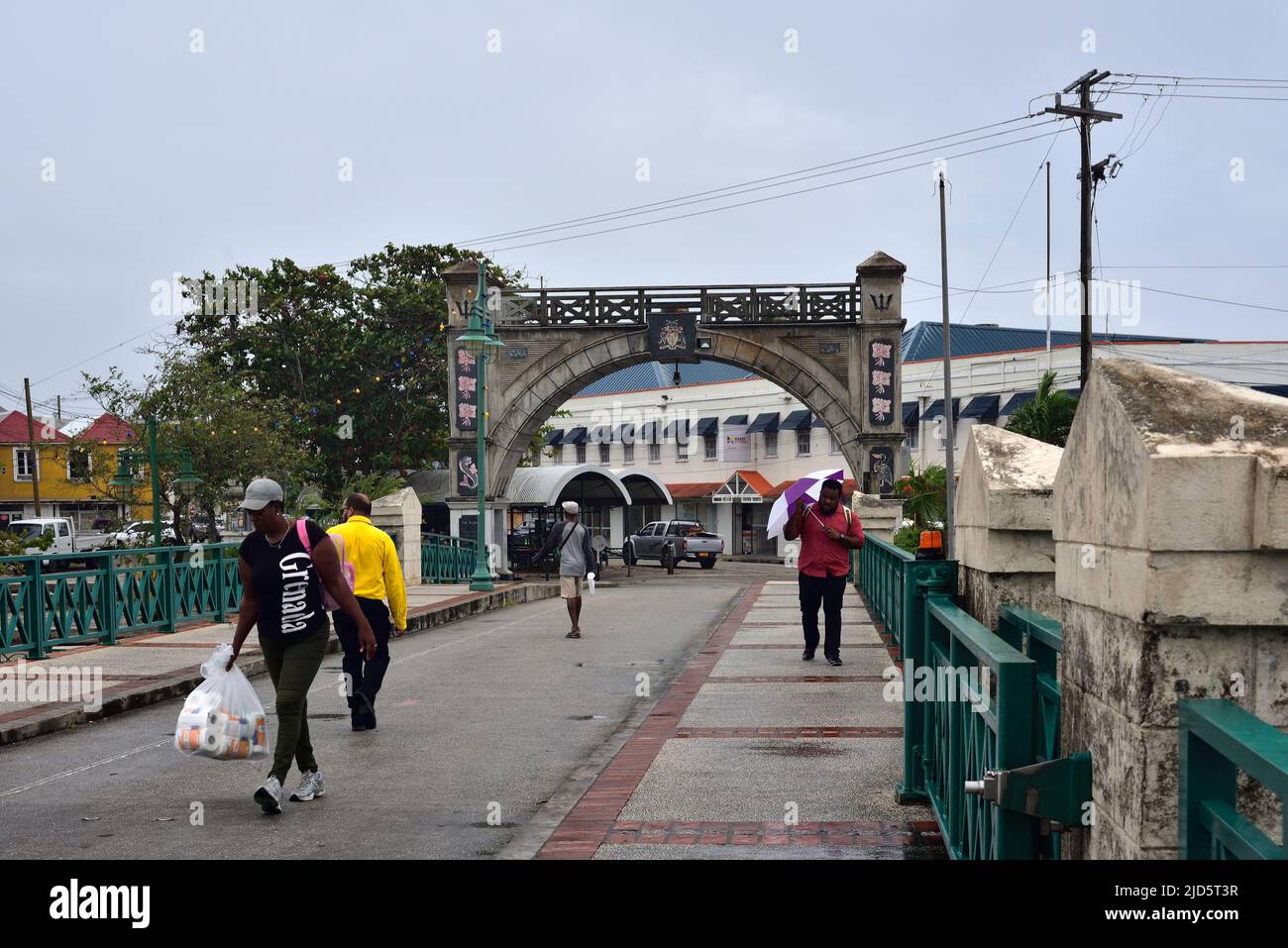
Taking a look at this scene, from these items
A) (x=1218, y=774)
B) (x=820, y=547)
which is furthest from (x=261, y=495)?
(x=820, y=547)

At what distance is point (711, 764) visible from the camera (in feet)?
26.7

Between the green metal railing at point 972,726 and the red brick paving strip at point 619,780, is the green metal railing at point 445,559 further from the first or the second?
the green metal railing at point 972,726

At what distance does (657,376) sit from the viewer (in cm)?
6406

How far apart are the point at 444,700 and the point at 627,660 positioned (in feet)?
10.4

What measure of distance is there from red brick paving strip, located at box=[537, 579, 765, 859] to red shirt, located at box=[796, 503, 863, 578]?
142cm

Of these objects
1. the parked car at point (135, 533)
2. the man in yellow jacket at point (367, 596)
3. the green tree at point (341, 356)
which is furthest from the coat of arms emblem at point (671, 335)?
the man in yellow jacket at point (367, 596)

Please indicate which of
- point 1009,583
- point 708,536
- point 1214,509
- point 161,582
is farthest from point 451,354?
point 1214,509

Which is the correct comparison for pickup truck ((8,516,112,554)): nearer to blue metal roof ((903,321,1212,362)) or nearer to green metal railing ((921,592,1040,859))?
blue metal roof ((903,321,1212,362))

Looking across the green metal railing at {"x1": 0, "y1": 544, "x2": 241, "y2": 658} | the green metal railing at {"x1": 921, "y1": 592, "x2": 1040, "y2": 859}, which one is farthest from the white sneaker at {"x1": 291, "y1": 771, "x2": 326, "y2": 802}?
the green metal railing at {"x1": 0, "y1": 544, "x2": 241, "y2": 658}

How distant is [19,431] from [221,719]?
70.2m

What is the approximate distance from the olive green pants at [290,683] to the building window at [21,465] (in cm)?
6708

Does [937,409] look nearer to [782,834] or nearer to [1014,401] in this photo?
[1014,401]
